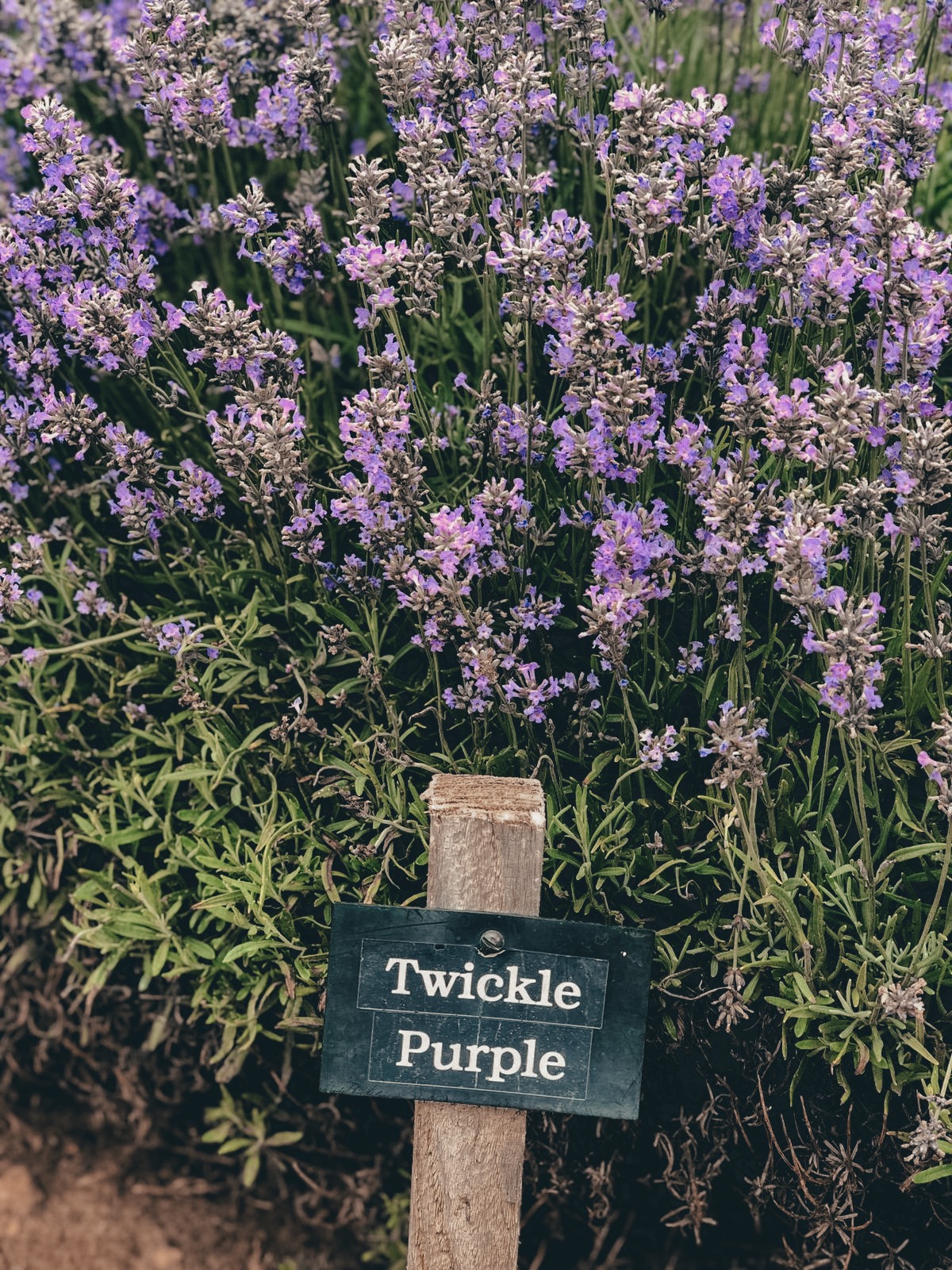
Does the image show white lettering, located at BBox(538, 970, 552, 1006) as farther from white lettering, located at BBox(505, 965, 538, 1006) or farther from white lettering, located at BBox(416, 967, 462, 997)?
white lettering, located at BBox(416, 967, 462, 997)

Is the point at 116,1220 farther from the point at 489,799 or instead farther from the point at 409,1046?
the point at 489,799

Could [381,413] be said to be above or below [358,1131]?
above

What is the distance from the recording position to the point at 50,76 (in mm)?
3004

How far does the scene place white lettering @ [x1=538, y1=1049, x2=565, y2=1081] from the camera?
1.89m

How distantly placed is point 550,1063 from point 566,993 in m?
0.12

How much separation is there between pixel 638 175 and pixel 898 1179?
1772 mm

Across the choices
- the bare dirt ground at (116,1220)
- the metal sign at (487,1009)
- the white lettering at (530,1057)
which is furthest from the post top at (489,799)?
the bare dirt ground at (116,1220)

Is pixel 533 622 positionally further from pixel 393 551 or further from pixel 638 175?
pixel 638 175

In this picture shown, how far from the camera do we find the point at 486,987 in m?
1.87

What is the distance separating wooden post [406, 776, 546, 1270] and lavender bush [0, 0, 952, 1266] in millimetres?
260

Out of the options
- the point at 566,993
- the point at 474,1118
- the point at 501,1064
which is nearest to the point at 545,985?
the point at 566,993

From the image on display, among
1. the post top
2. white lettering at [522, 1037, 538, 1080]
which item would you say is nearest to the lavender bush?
the post top

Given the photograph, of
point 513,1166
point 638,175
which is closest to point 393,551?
point 638,175

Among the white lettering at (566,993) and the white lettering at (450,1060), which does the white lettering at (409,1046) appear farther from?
the white lettering at (566,993)
